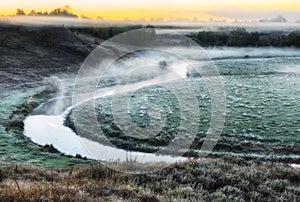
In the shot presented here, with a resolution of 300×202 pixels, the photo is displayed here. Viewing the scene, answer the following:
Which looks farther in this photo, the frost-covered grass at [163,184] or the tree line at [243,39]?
the tree line at [243,39]

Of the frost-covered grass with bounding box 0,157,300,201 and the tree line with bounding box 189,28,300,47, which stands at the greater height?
the tree line with bounding box 189,28,300,47

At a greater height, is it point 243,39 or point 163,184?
point 243,39

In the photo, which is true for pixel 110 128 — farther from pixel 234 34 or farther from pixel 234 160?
pixel 234 34

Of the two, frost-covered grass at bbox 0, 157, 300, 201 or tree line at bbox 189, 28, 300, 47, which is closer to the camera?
frost-covered grass at bbox 0, 157, 300, 201

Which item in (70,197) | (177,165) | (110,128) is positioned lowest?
(110,128)

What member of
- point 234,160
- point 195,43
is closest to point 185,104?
point 234,160

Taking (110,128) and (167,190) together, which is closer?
(167,190)

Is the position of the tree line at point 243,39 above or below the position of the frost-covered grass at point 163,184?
above

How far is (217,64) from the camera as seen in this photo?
77688 millimetres

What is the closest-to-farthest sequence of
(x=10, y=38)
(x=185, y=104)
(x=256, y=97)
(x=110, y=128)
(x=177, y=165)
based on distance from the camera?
1. (x=177, y=165)
2. (x=110, y=128)
3. (x=185, y=104)
4. (x=256, y=97)
5. (x=10, y=38)

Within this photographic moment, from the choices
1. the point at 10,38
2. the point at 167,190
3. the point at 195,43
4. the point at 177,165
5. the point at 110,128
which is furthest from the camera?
the point at 195,43

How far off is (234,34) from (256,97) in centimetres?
8696

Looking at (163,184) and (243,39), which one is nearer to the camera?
(163,184)

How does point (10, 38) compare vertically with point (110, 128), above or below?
above
